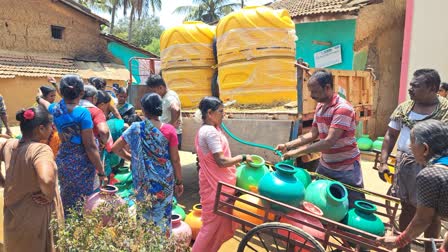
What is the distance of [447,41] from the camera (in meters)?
6.71

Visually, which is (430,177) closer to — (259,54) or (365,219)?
(365,219)

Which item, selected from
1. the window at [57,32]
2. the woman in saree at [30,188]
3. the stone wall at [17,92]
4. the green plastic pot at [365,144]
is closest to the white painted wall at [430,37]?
the green plastic pot at [365,144]

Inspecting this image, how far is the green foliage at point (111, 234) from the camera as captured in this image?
161 cm

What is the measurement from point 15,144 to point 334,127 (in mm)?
2485

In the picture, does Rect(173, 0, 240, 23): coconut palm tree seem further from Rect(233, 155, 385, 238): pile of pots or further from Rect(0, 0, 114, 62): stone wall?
Rect(233, 155, 385, 238): pile of pots

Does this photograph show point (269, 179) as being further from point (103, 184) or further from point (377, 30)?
point (377, 30)

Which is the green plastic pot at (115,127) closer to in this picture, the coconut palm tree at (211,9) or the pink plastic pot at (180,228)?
the pink plastic pot at (180,228)

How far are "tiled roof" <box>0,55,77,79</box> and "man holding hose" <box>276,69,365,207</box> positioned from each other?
13.3 metres

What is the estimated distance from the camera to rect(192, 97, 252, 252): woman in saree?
A: 266cm

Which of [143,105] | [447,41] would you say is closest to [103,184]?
[143,105]

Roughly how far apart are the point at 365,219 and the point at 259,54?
2.65m

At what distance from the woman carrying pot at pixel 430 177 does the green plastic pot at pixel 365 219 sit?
411 millimetres

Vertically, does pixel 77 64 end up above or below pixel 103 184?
above

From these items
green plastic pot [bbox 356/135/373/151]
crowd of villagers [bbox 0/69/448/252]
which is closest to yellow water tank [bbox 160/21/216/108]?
crowd of villagers [bbox 0/69/448/252]
